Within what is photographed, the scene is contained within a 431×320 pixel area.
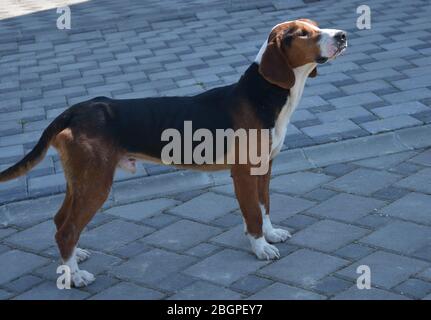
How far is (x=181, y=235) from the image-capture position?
4895 mm

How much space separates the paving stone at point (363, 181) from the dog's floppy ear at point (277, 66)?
1.40 meters

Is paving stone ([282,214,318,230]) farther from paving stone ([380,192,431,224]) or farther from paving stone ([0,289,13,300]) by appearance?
paving stone ([0,289,13,300])

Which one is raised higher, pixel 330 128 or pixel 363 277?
pixel 363 277

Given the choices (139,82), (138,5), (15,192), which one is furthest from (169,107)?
(138,5)

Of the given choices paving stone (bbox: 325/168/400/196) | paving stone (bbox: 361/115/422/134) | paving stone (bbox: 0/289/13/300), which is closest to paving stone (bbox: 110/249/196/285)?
paving stone (bbox: 0/289/13/300)

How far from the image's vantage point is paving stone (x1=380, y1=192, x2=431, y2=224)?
4809mm

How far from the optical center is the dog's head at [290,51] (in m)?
4.18

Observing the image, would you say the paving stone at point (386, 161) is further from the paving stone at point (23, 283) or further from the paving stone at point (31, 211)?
the paving stone at point (23, 283)

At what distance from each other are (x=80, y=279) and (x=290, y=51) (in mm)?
1883

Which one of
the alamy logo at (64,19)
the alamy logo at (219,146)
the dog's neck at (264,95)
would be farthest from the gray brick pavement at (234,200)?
the alamy logo at (64,19)

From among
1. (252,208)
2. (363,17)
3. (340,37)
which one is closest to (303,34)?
(340,37)

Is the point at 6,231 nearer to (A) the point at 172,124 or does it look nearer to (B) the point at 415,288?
(A) the point at 172,124
